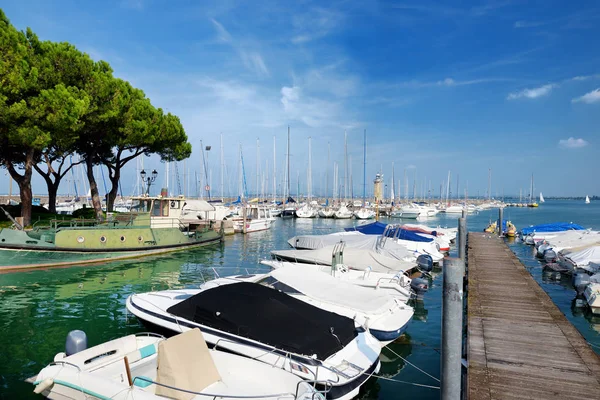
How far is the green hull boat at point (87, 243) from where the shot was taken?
20016mm

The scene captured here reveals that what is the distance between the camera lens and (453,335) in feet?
18.7

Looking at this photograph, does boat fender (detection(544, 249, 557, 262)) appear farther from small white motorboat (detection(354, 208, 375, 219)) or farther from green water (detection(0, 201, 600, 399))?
small white motorboat (detection(354, 208, 375, 219))

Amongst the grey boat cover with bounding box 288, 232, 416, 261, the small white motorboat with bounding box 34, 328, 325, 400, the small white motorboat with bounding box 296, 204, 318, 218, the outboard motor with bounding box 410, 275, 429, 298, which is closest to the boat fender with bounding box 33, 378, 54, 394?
the small white motorboat with bounding box 34, 328, 325, 400

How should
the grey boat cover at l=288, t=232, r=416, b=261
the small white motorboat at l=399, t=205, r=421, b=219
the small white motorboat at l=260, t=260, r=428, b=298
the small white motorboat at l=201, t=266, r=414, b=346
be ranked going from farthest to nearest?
1. the small white motorboat at l=399, t=205, r=421, b=219
2. the grey boat cover at l=288, t=232, r=416, b=261
3. the small white motorboat at l=260, t=260, r=428, b=298
4. the small white motorboat at l=201, t=266, r=414, b=346

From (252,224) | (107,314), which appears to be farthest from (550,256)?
(252,224)

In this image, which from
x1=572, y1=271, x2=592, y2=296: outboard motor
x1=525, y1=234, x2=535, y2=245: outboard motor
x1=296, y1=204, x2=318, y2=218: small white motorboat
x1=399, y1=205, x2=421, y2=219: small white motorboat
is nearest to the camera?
x1=572, y1=271, x2=592, y2=296: outboard motor

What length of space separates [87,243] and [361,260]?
15.4m

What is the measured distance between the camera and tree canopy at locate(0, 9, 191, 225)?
22.8m

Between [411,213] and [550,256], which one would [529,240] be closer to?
[550,256]

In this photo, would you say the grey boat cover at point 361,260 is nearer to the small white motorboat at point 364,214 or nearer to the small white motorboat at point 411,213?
the small white motorboat at point 364,214

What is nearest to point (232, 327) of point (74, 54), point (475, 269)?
point (475, 269)

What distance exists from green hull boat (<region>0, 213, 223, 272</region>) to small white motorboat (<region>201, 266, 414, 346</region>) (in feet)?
44.6

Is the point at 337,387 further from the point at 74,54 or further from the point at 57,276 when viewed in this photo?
the point at 74,54

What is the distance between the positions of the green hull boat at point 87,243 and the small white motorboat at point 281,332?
14047 mm
